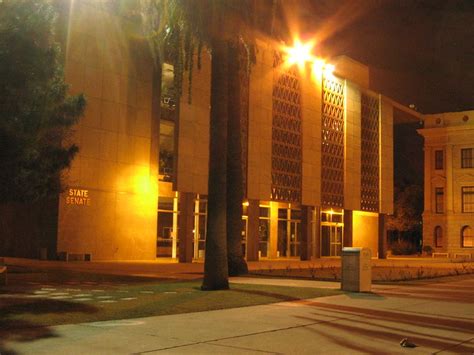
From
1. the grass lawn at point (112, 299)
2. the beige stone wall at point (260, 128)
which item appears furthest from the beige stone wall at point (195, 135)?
the grass lawn at point (112, 299)

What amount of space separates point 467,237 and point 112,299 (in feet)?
213

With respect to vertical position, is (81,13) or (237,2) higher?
(81,13)

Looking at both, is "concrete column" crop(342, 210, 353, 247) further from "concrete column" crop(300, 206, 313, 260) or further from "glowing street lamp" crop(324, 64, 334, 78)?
"glowing street lamp" crop(324, 64, 334, 78)

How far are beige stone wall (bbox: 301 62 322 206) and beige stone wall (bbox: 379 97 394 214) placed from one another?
35.7 feet

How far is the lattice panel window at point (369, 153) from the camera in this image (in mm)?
51062

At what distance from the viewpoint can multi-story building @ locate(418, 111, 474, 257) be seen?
7212 cm

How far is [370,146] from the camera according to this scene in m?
52.4

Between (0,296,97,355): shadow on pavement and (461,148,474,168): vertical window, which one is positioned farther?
(461,148,474,168): vertical window

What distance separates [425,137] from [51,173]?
202ft

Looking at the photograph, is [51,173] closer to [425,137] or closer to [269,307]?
[269,307]

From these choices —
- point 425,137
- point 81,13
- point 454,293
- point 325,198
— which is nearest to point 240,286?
point 454,293

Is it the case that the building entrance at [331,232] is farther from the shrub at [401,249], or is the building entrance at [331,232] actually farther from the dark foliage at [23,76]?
the dark foliage at [23,76]

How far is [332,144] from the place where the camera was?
46906 millimetres

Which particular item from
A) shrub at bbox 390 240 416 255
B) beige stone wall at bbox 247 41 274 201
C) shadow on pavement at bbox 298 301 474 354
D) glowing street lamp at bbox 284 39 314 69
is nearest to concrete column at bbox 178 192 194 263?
beige stone wall at bbox 247 41 274 201
